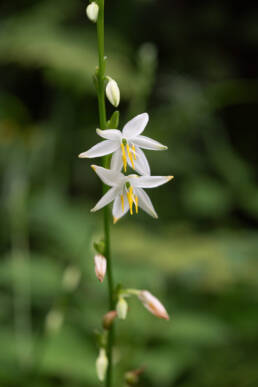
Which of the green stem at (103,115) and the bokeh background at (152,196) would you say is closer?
the green stem at (103,115)

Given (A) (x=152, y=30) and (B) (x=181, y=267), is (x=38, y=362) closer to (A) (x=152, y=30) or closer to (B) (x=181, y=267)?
(B) (x=181, y=267)

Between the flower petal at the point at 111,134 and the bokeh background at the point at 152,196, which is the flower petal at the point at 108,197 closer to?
the flower petal at the point at 111,134

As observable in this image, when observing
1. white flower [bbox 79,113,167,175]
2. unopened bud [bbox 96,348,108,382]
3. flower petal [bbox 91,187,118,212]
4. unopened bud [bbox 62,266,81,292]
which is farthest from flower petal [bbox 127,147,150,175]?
unopened bud [bbox 62,266,81,292]

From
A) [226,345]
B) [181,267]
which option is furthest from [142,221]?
[226,345]

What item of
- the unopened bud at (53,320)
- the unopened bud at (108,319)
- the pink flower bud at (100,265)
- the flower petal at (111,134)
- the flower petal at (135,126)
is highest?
the flower petal at (135,126)

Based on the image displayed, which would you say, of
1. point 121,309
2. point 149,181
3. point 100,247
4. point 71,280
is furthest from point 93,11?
point 71,280

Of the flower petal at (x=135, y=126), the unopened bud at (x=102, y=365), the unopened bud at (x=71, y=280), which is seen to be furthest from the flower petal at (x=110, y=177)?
the unopened bud at (x=71, y=280)
